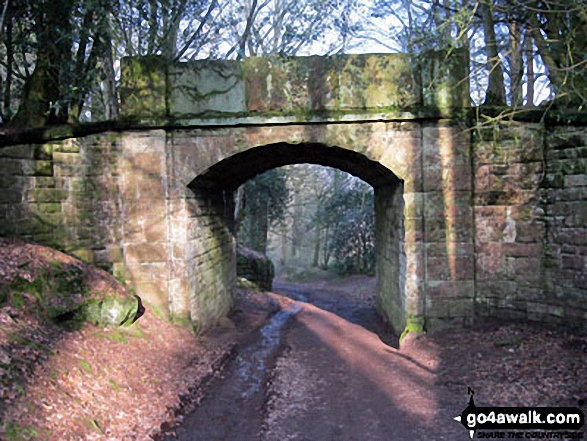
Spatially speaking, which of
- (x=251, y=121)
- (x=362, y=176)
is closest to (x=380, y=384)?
(x=251, y=121)

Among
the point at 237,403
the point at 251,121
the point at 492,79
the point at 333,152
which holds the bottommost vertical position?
the point at 237,403

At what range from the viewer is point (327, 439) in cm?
454

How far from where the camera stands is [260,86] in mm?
7242

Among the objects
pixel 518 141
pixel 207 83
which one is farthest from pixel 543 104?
pixel 207 83

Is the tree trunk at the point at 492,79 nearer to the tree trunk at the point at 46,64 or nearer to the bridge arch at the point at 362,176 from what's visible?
the bridge arch at the point at 362,176

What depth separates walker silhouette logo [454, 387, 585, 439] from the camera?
13.8 ft

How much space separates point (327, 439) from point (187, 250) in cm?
414

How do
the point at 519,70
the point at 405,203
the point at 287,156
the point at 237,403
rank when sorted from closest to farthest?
the point at 237,403
the point at 405,203
the point at 287,156
the point at 519,70

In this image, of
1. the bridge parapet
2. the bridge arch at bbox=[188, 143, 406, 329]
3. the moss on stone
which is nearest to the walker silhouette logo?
the moss on stone

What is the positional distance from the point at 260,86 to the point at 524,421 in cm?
610

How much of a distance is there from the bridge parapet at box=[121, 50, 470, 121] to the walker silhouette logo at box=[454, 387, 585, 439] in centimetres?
481

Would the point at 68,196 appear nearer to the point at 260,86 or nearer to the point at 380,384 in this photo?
the point at 260,86

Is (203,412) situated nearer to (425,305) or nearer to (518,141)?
(425,305)

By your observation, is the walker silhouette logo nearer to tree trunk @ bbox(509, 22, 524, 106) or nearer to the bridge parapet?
tree trunk @ bbox(509, 22, 524, 106)
